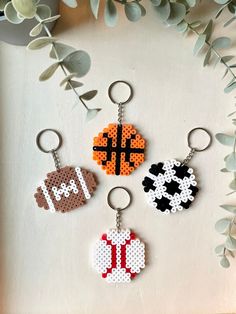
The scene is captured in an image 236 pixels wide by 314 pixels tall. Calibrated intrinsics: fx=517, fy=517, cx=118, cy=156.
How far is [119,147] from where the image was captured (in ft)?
2.52

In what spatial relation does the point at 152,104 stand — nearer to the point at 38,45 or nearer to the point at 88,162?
the point at 88,162

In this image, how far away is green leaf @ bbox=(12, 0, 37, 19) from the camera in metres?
0.56

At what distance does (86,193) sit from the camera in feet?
2.50

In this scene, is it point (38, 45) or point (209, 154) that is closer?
point (38, 45)

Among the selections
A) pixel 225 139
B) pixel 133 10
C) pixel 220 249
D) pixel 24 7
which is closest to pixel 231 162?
pixel 225 139

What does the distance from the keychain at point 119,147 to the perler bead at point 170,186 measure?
3 cm

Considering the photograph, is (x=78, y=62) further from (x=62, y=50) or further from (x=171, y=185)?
(x=171, y=185)

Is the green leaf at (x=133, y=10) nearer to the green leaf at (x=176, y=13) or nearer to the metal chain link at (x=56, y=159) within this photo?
the green leaf at (x=176, y=13)

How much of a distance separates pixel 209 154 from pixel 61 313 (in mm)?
328

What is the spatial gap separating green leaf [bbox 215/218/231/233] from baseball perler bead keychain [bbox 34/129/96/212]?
195 millimetres

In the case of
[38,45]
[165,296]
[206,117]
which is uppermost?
[38,45]

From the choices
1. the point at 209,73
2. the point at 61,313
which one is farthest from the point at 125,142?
the point at 61,313

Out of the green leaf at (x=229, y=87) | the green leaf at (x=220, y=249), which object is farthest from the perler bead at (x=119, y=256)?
the green leaf at (x=229, y=87)

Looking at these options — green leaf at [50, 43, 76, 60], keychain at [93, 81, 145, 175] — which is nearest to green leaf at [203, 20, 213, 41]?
keychain at [93, 81, 145, 175]
